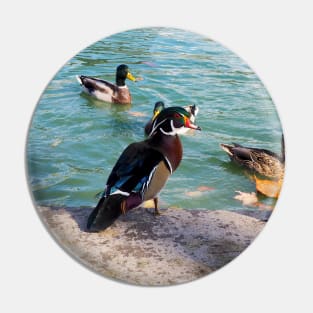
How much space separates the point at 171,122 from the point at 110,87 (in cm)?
46

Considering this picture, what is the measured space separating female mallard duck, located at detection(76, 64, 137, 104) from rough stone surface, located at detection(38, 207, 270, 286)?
709mm

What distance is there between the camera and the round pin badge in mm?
2512

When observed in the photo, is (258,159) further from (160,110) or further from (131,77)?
(131,77)

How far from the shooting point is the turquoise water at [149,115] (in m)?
2.61

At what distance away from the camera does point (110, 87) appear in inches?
110

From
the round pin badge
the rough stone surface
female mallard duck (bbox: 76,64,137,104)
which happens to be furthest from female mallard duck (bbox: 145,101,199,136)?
the rough stone surface

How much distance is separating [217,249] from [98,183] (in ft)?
2.46

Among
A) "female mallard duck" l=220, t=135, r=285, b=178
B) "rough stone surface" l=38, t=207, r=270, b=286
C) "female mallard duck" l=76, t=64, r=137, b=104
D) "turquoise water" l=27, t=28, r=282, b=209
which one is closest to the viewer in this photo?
"rough stone surface" l=38, t=207, r=270, b=286

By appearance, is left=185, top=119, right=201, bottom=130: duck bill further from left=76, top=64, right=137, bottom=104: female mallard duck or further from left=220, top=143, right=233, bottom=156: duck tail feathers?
left=76, top=64, right=137, bottom=104: female mallard duck

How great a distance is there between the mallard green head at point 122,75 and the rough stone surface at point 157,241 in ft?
2.68

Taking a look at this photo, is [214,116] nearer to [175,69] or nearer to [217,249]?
[175,69]

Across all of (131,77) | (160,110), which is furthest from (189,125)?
(131,77)

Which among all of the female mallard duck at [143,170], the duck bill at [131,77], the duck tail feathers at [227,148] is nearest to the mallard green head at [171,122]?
the female mallard duck at [143,170]

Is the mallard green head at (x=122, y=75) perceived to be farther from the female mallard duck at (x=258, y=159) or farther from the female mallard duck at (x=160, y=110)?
the female mallard duck at (x=258, y=159)
